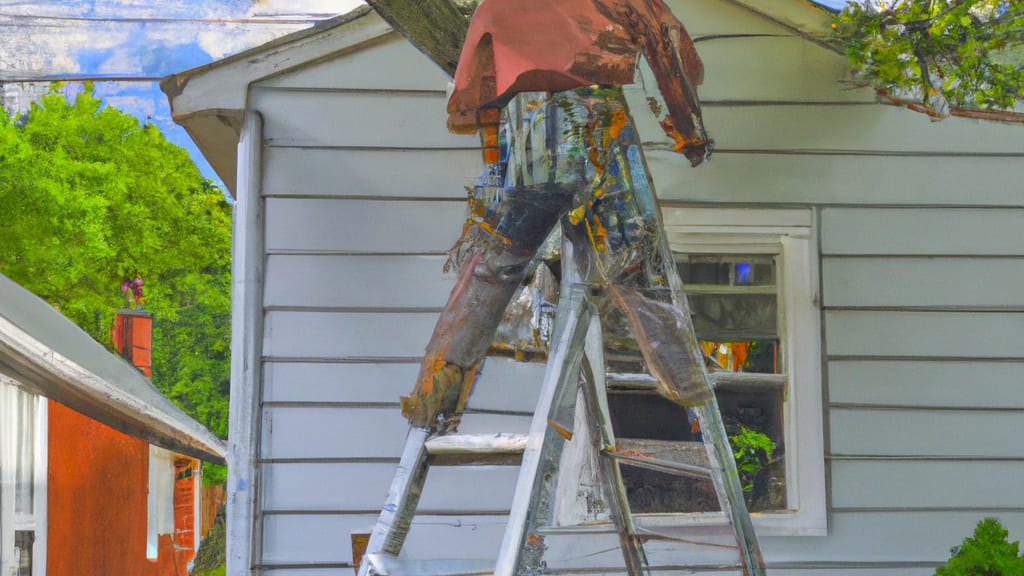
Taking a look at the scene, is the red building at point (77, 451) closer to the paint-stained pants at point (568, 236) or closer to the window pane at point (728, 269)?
the window pane at point (728, 269)

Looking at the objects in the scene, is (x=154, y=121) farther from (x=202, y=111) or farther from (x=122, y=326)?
(x=202, y=111)

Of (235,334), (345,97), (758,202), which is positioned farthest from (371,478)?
(758,202)

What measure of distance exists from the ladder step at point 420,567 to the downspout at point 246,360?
1539 mm

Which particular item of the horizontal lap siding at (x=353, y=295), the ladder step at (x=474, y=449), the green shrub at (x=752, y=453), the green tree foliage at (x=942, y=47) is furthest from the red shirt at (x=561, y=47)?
the green shrub at (x=752, y=453)

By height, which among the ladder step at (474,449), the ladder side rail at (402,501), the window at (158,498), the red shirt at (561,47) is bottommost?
the window at (158,498)

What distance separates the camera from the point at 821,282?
3.43 m

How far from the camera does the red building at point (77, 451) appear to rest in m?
6.14

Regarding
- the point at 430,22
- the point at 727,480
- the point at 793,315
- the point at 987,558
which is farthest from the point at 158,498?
the point at 727,480

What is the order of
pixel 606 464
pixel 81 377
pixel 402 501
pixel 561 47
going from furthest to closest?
pixel 81 377
pixel 606 464
pixel 402 501
pixel 561 47

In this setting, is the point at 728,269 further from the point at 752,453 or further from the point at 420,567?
the point at 420,567

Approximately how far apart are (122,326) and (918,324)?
1241 centimetres

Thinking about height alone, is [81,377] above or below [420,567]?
above

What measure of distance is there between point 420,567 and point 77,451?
846cm

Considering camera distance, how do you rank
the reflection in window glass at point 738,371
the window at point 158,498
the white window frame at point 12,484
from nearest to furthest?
the reflection in window glass at point 738,371
the white window frame at point 12,484
the window at point 158,498
